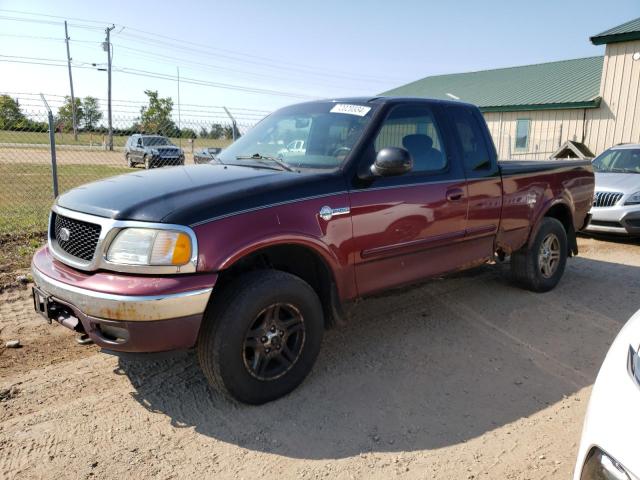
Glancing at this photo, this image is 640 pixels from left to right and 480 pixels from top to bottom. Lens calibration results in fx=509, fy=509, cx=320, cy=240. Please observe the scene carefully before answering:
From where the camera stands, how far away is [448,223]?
420 cm

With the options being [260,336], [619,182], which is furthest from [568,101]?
[260,336]

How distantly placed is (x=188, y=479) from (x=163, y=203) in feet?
4.86

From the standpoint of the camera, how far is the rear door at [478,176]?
4456 millimetres

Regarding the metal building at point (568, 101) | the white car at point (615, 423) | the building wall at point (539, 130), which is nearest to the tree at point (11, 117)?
the white car at point (615, 423)

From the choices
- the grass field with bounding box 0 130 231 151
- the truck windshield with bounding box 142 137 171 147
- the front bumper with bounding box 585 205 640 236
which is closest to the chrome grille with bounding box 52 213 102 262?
the grass field with bounding box 0 130 231 151

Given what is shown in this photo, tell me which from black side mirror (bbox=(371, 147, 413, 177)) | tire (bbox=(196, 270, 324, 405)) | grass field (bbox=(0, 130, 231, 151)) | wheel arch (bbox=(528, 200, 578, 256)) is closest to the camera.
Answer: tire (bbox=(196, 270, 324, 405))

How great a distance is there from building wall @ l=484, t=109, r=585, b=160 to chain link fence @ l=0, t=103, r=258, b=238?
11352mm

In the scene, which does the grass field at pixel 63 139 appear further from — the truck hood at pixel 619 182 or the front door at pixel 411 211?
the truck hood at pixel 619 182

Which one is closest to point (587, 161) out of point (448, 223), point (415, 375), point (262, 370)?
point (448, 223)

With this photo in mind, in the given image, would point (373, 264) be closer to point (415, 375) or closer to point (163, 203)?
point (415, 375)

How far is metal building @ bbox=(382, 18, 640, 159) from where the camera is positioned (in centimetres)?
1672

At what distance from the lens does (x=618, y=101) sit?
56.5 feet

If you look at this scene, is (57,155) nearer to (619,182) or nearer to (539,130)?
(619,182)

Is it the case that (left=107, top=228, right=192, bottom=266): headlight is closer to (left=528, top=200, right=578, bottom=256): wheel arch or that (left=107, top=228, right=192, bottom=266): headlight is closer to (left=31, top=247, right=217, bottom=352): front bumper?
(left=31, top=247, right=217, bottom=352): front bumper
